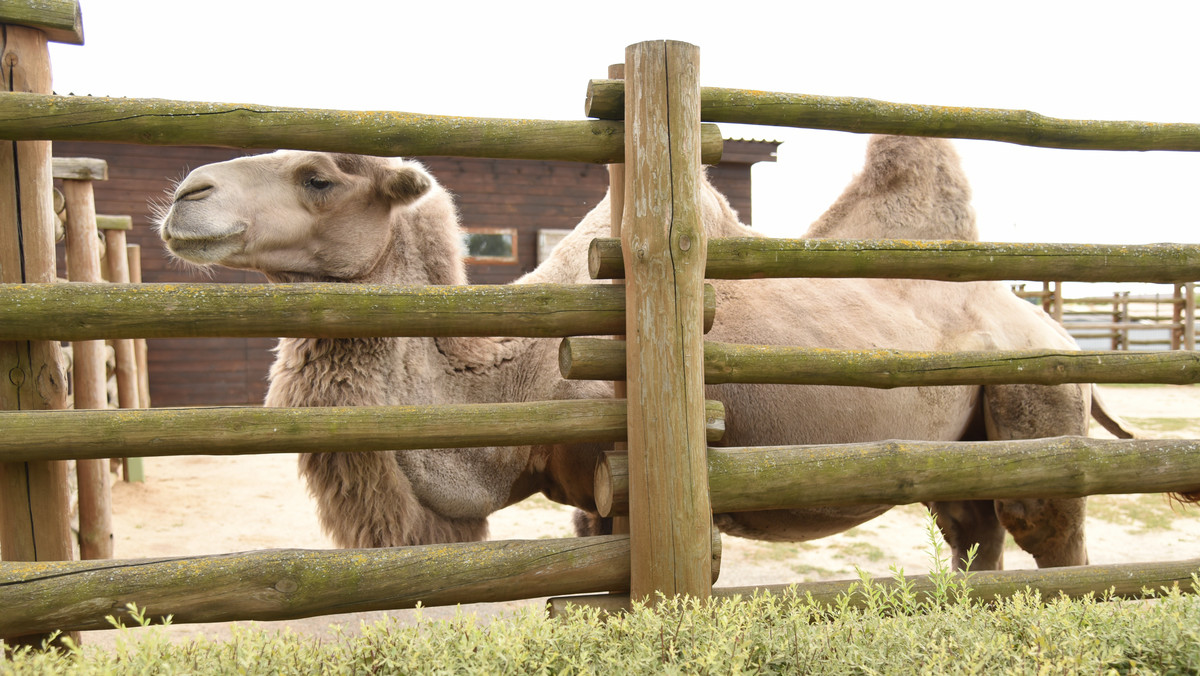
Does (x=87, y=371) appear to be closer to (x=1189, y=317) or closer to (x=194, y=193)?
(x=194, y=193)

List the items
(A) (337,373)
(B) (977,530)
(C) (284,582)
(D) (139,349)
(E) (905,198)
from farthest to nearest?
1. (D) (139,349)
2. (B) (977,530)
3. (E) (905,198)
4. (A) (337,373)
5. (C) (284,582)

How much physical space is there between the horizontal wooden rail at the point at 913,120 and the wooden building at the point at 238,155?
9266mm

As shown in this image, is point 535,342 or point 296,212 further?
point 535,342

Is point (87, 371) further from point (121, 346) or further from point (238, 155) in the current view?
point (238, 155)

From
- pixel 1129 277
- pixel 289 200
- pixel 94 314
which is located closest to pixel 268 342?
pixel 289 200

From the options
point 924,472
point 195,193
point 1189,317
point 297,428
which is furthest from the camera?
point 1189,317

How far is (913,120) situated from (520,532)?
5.02 meters

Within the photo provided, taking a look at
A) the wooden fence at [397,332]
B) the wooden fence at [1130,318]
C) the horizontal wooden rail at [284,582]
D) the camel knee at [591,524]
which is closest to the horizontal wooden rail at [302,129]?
the wooden fence at [397,332]

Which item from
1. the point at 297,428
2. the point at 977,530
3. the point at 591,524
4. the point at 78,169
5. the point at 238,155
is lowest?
the point at 977,530

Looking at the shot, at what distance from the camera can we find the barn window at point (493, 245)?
14227 millimetres

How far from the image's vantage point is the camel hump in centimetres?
430

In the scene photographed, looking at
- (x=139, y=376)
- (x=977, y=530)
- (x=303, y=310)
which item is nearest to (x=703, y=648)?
(x=303, y=310)

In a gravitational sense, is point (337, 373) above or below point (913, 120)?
below

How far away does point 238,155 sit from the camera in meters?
12.2
